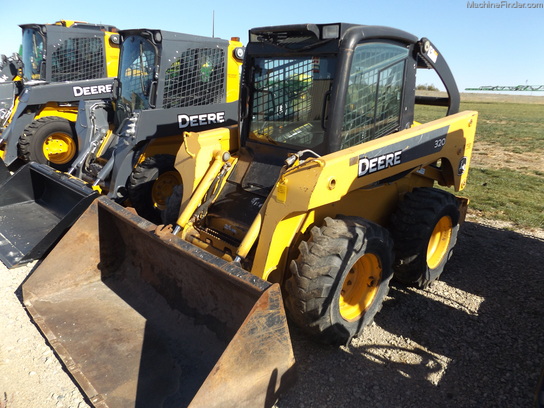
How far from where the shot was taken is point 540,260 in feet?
16.3

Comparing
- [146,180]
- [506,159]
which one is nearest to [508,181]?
[506,159]

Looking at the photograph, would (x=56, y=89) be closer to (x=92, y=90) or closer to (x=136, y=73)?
(x=92, y=90)

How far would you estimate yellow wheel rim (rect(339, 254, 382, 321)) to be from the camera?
3500mm

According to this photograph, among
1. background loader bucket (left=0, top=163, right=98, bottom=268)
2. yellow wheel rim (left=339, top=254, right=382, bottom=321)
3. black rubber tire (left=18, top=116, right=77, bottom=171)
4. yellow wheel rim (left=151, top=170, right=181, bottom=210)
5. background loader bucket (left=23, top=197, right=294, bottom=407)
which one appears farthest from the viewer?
black rubber tire (left=18, top=116, right=77, bottom=171)

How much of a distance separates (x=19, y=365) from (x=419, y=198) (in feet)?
11.1

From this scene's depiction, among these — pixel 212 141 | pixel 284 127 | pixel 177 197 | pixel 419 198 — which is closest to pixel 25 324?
pixel 177 197

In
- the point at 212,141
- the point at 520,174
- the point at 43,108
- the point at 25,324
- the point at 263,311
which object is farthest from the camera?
the point at 520,174

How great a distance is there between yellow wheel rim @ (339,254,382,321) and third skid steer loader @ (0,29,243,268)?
268cm

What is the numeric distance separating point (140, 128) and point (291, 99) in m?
2.33

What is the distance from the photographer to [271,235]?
311 cm

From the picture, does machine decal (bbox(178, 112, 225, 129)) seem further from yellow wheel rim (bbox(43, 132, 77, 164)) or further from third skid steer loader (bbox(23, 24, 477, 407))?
yellow wheel rim (bbox(43, 132, 77, 164))

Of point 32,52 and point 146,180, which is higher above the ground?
point 32,52

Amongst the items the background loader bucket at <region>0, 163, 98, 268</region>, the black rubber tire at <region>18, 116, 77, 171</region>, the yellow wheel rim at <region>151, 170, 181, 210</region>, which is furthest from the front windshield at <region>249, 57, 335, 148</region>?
the black rubber tire at <region>18, 116, 77, 171</region>

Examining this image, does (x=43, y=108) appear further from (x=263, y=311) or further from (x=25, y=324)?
(x=263, y=311)
